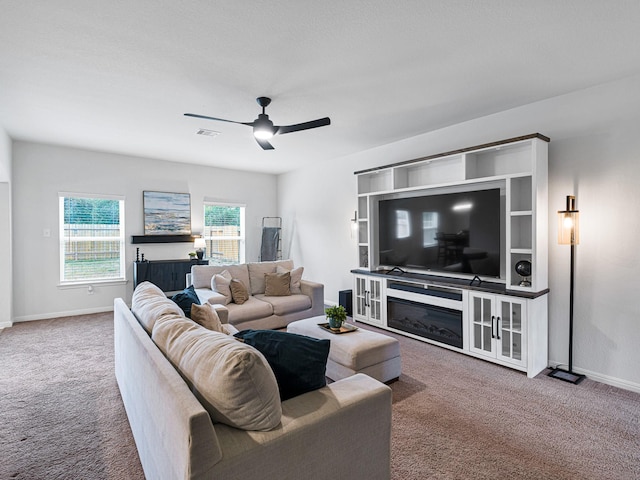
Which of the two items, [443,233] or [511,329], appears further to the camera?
[443,233]

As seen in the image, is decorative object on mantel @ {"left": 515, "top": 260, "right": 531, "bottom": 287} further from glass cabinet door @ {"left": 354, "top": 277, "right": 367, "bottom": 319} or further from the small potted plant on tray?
glass cabinet door @ {"left": 354, "top": 277, "right": 367, "bottom": 319}

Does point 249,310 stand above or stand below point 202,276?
A: below

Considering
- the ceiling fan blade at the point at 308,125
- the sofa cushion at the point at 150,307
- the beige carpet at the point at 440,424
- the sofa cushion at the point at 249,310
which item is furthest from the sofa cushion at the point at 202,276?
the ceiling fan blade at the point at 308,125

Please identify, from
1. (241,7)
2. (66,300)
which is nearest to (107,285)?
(66,300)

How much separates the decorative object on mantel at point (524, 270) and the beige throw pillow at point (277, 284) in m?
2.84

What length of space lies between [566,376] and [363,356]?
1.98 metres

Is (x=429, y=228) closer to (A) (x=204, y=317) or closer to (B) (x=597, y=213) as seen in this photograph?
(B) (x=597, y=213)

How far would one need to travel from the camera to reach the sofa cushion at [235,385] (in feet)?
4.23

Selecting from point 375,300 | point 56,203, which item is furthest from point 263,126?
point 56,203

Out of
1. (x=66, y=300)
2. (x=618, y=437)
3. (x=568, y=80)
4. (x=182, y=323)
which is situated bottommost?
(x=618, y=437)

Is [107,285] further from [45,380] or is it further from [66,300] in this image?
[45,380]

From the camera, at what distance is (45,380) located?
314 centimetres

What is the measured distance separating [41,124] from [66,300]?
273 cm

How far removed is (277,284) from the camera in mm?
4824
